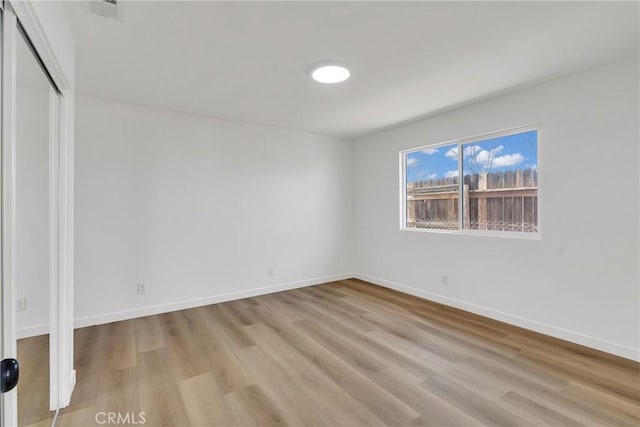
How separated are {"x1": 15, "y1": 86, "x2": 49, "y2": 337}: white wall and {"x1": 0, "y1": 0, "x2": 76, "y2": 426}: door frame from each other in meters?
0.08

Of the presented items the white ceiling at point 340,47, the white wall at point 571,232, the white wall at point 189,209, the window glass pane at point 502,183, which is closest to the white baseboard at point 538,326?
the white wall at point 571,232

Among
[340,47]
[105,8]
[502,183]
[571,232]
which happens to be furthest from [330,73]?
[571,232]

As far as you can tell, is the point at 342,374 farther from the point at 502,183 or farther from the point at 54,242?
the point at 502,183

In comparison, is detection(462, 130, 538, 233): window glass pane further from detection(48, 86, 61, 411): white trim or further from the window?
detection(48, 86, 61, 411): white trim

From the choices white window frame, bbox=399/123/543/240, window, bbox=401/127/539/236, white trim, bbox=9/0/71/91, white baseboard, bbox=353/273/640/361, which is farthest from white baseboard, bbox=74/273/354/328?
white trim, bbox=9/0/71/91

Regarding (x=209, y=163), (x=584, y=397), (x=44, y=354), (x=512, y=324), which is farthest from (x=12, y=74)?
(x=512, y=324)

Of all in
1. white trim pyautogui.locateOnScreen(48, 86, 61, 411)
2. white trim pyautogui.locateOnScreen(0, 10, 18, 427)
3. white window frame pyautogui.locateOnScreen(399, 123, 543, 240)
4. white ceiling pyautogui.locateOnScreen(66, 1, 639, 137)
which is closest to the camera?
white trim pyautogui.locateOnScreen(0, 10, 18, 427)

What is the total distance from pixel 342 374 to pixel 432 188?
2.82 meters

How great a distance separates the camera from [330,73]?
8.41 ft

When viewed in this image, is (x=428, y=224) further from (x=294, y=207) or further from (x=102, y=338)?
(x=102, y=338)

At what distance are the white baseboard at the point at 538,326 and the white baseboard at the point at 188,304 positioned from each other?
1.53 metres

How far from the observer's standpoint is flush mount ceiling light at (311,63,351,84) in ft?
8.09

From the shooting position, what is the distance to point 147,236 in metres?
3.43

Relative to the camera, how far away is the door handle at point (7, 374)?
2.72ft
